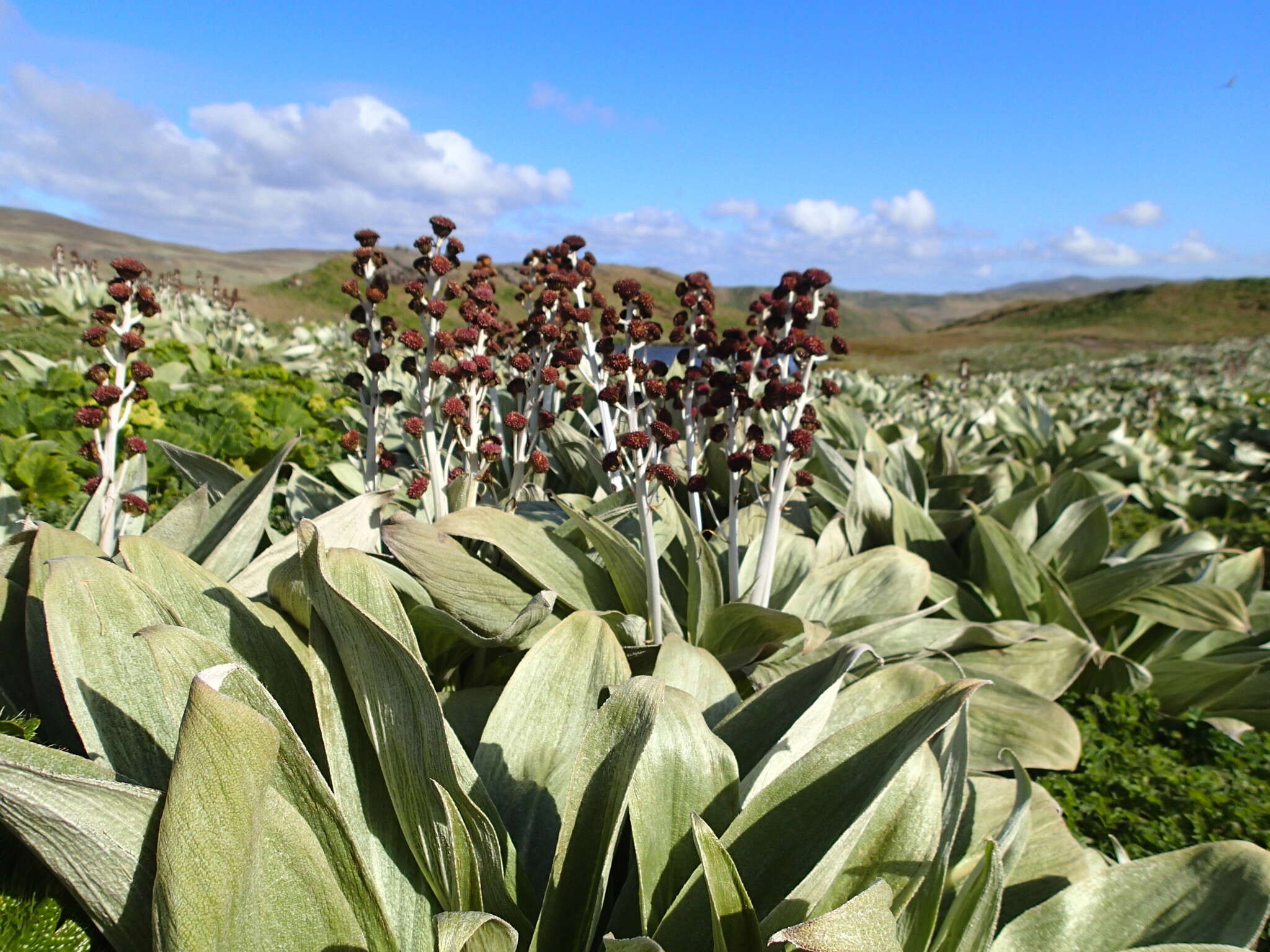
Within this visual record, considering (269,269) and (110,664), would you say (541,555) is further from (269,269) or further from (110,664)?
(269,269)

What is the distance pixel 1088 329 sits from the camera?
56.3 m

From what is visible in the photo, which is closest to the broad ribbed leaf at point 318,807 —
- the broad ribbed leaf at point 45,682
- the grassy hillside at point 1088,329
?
the broad ribbed leaf at point 45,682

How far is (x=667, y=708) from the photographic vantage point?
1.52 meters

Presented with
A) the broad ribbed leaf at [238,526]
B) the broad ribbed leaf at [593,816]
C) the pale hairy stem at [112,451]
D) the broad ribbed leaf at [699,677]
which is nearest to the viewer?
the broad ribbed leaf at [593,816]

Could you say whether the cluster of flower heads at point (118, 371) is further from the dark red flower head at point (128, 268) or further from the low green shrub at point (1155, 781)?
the low green shrub at point (1155, 781)

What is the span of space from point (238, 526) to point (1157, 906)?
7.66ft

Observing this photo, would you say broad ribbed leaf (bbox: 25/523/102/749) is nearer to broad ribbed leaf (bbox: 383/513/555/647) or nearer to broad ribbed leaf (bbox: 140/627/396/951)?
broad ribbed leaf (bbox: 140/627/396/951)

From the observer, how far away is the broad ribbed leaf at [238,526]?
2217 mm

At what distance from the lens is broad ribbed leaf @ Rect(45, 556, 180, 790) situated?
4.43 feet

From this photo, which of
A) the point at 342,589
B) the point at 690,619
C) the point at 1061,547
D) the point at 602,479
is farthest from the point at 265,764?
the point at 1061,547

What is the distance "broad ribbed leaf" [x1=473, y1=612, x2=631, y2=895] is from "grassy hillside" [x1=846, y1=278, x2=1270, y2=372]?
24061 mm

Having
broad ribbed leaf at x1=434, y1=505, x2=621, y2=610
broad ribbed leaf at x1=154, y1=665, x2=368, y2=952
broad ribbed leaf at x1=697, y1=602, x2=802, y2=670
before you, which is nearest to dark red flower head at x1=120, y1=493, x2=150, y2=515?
broad ribbed leaf at x1=434, y1=505, x2=621, y2=610

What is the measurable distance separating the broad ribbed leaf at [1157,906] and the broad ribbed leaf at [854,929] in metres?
0.53

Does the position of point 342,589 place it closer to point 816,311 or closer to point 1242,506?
point 816,311
